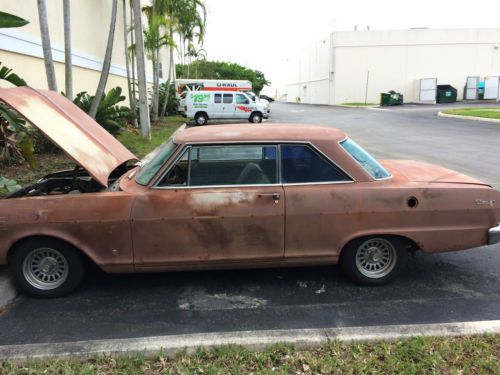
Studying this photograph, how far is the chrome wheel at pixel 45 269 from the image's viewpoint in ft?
12.4

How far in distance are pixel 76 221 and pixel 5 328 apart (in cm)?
96

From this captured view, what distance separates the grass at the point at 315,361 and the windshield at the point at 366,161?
60.4 inches

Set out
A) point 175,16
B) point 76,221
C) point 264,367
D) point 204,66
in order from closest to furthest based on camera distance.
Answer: point 264,367, point 76,221, point 175,16, point 204,66

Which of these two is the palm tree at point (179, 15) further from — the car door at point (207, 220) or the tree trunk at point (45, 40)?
the car door at point (207, 220)

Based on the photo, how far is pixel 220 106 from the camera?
24281 mm

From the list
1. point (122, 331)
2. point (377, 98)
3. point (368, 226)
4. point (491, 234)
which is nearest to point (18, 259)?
point (122, 331)

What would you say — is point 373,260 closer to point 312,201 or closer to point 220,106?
point 312,201

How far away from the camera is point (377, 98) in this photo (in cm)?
4525

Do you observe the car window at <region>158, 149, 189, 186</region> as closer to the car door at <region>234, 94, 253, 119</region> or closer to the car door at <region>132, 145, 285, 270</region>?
the car door at <region>132, 145, 285, 270</region>

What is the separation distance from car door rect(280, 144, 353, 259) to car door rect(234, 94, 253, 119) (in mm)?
20684

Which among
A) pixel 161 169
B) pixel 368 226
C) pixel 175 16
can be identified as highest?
pixel 175 16

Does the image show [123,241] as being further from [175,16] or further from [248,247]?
[175,16]

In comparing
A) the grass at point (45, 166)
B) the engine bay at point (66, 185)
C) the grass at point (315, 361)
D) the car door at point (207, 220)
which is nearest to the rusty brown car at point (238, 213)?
the car door at point (207, 220)

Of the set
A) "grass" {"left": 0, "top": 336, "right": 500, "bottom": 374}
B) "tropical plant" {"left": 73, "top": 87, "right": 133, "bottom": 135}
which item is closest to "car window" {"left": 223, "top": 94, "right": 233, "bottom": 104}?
"tropical plant" {"left": 73, "top": 87, "right": 133, "bottom": 135}
